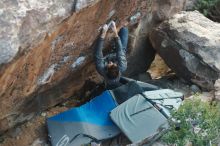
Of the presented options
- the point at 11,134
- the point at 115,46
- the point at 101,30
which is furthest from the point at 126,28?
the point at 11,134

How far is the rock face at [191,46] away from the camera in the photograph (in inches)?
446

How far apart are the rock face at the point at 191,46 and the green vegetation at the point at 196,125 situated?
15.2ft

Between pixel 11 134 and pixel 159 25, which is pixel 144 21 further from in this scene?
pixel 11 134

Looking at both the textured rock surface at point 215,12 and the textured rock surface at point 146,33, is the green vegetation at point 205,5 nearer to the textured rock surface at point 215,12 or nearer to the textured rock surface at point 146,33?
the textured rock surface at point 215,12

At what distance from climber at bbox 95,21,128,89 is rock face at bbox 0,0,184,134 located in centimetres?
25

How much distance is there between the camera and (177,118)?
684cm

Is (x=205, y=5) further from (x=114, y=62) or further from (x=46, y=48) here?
(x=46, y=48)

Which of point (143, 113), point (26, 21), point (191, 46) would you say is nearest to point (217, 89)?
point (191, 46)

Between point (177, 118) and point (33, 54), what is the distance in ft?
7.51

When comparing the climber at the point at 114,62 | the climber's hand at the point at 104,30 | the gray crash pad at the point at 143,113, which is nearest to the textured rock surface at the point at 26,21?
the climber's hand at the point at 104,30

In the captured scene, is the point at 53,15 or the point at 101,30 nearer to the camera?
the point at 53,15

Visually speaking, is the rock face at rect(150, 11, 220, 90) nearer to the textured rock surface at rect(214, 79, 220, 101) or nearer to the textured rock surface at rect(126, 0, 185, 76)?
the textured rock surface at rect(126, 0, 185, 76)

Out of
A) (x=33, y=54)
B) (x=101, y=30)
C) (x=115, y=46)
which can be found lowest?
(x=115, y=46)

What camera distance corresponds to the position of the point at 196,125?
6.79 m
